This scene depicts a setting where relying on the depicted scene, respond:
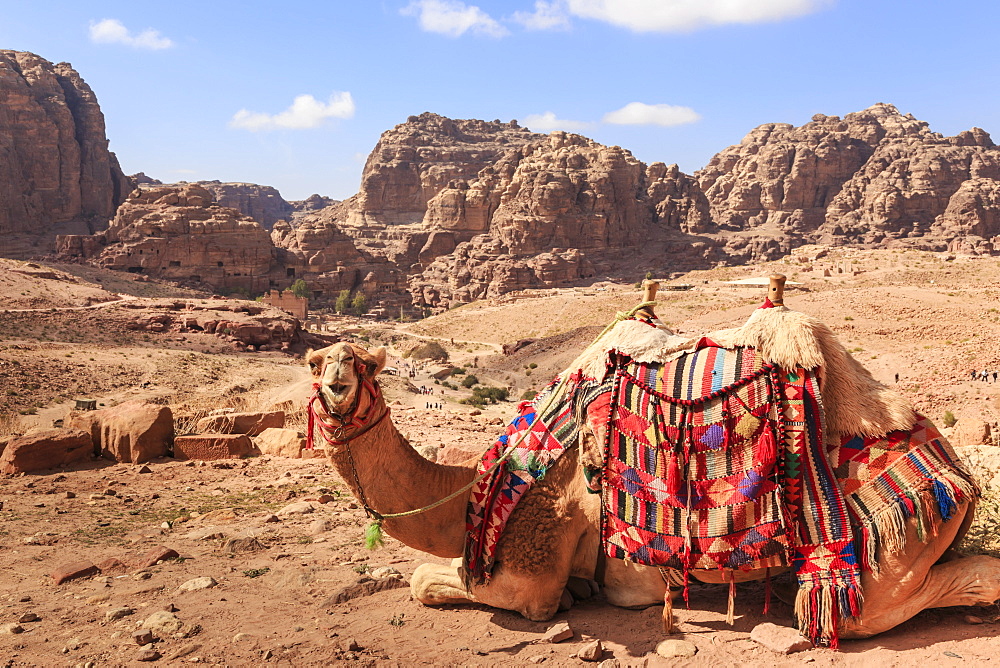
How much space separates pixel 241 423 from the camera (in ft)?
41.5

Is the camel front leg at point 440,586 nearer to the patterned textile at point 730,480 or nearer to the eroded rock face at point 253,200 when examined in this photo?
the patterned textile at point 730,480

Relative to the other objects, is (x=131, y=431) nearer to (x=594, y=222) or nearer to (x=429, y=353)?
(x=429, y=353)

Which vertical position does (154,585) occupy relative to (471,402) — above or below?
above

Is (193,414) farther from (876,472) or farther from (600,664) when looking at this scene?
(876,472)

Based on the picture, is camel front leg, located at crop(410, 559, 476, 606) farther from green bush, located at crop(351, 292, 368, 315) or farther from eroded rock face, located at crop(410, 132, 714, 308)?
green bush, located at crop(351, 292, 368, 315)

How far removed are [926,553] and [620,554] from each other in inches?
70.3

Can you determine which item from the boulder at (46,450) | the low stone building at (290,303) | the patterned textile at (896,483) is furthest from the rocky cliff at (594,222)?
the patterned textile at (896,483)

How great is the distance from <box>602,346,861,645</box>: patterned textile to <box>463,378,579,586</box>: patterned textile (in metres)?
0.42

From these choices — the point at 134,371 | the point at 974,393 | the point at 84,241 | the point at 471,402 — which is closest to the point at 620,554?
the point at 974,393

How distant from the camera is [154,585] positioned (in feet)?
18.5

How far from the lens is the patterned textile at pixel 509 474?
4.76 meters

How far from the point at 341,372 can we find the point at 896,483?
3.42 meters

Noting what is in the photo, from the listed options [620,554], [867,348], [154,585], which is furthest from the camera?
[867,348]

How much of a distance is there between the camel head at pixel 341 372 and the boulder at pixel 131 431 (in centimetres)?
733
